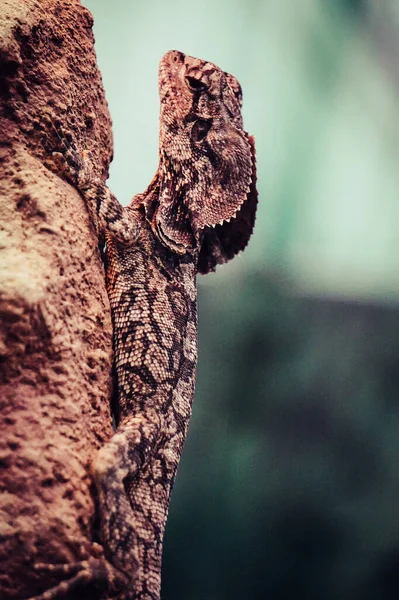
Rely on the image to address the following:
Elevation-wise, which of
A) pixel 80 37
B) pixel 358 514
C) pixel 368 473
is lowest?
pixel 358 514

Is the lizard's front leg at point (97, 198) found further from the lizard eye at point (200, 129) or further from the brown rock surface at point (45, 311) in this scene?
the lizard eye at point (200, 129)

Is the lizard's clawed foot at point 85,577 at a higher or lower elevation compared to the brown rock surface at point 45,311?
lower

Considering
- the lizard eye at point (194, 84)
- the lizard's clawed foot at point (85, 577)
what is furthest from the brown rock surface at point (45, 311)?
the lizard eye at point (194, 84)

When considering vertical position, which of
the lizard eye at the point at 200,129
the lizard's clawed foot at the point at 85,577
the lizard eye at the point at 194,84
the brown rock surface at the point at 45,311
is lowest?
the lizard's clawed foot at the point at 85,577

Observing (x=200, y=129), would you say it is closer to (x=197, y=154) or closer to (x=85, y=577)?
(x=197, y=154)

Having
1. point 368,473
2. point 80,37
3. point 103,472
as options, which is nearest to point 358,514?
point 368,473

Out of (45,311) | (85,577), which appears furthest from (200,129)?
(85,577)

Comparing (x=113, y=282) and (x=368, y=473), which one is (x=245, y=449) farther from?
(x=113, y=282)

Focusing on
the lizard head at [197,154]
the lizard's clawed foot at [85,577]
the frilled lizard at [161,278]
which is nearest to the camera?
the lizard's clawed foot at [85,577]
